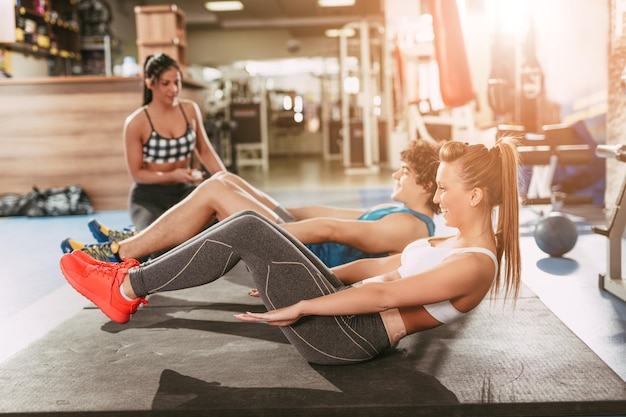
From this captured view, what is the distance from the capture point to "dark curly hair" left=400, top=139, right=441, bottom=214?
2492 millimetres

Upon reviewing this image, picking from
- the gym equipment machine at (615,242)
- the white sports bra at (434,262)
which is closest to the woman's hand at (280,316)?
the white sports bra at (434,262)

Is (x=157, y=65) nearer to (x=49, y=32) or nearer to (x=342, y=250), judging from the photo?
(x=342, y=250)

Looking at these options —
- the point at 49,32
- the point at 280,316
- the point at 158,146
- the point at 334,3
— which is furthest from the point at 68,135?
the point at 334,3

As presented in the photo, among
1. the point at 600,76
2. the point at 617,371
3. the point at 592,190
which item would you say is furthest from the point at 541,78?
the point at 617,371

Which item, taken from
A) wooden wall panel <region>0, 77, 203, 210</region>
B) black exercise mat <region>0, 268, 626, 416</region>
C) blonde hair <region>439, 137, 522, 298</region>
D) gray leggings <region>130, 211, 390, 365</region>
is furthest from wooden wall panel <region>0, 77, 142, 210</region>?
blonde hair <region>439, 137, 522, 298</region>

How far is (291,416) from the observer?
1708mm

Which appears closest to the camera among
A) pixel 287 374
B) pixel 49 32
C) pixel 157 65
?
pixel 287 374

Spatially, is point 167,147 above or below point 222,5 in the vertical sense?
below

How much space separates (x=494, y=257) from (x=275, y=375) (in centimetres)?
71

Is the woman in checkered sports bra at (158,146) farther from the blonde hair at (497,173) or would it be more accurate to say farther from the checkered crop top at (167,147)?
the blonde hair at (497,173)

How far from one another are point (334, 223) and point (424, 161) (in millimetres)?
410

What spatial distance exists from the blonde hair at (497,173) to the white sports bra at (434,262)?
10cm

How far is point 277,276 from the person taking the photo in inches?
72.3

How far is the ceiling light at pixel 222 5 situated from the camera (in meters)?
13.5
